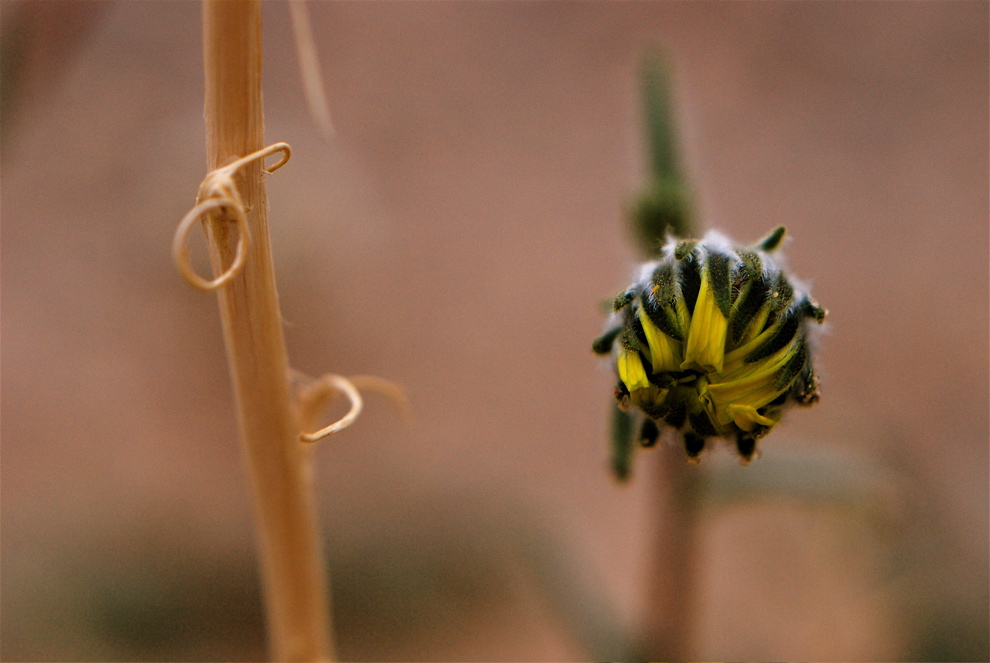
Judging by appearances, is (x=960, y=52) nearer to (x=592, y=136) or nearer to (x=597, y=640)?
(x=592, y=136)

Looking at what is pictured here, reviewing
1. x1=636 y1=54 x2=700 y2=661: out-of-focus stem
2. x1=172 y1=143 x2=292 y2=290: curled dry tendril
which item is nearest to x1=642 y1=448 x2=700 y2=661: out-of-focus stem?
x1=636 y1=54 x2=700 y2=661: out-of-focus stem

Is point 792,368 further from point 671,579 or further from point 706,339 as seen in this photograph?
point 671,579

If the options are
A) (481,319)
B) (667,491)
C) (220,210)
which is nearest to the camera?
(220,210)

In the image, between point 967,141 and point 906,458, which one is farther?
point 967,141

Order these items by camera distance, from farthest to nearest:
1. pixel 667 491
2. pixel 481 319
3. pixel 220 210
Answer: pixel 481 319 → pixel 667 491 → pixel 220 210

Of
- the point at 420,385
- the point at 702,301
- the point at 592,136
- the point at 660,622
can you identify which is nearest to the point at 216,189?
the point at 702,301

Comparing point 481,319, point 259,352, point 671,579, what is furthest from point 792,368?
point 481,319
